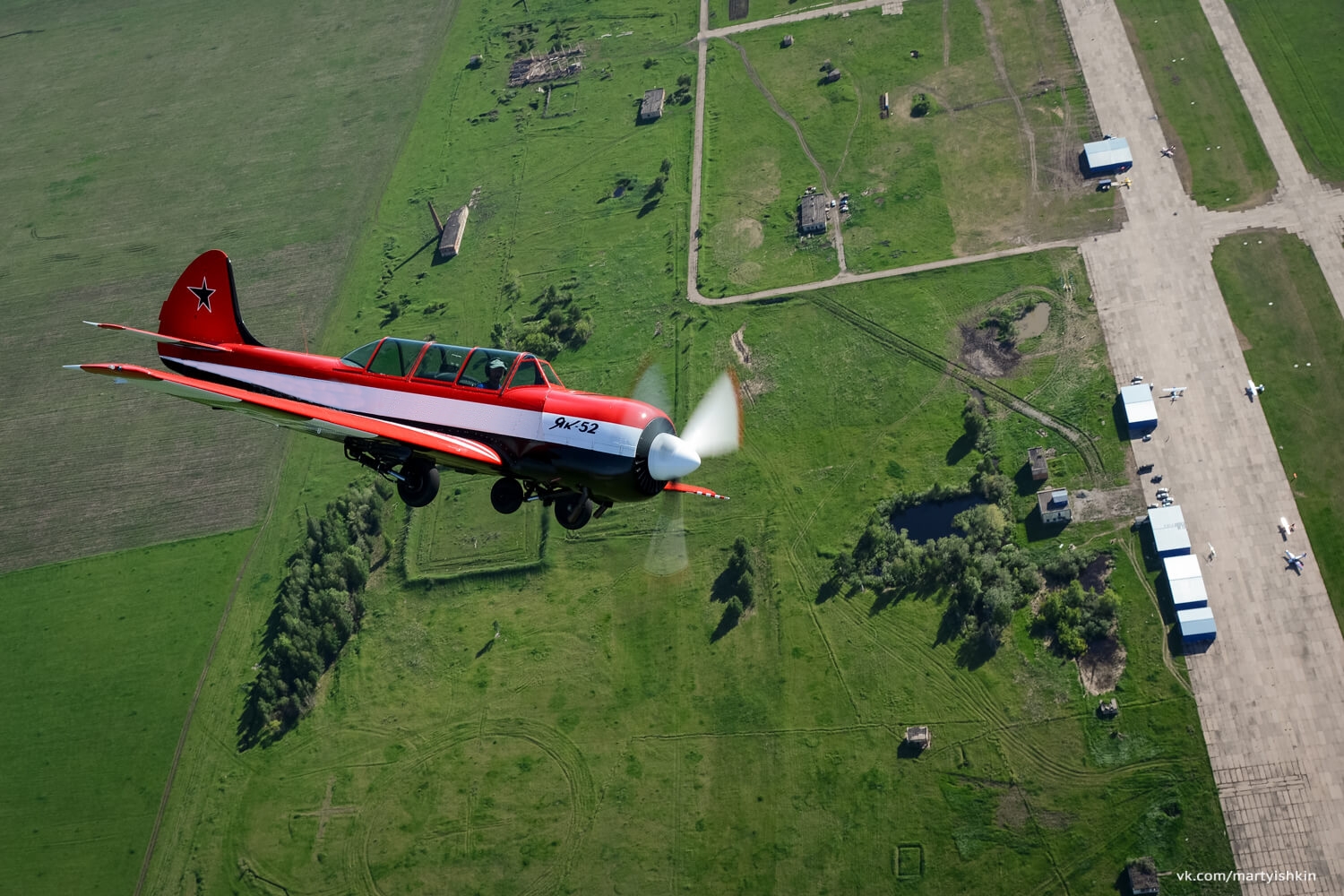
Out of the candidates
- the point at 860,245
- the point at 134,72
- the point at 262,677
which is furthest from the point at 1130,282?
the point at 134,72

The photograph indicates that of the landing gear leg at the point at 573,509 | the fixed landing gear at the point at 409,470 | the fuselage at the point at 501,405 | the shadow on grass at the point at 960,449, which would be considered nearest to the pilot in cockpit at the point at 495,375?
the fuselage at the point at 501,405

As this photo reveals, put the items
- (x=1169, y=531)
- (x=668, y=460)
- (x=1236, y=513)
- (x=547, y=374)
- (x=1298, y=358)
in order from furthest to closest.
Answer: (x=1298, y=358)
(x=1236, y=513)
(x=1169, y=531)
(x=547, y=374)
(x=668, y=460)

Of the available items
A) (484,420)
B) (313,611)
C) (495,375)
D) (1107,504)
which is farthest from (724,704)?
(495,375)

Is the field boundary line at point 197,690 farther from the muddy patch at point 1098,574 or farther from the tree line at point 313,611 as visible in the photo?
the muddy patch at point 1098,574

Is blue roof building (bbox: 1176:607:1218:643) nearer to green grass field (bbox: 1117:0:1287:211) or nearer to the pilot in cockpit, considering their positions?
green grass field (bbox: 1117:0:1287:211)

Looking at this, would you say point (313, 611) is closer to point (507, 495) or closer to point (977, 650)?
point (507, 495)

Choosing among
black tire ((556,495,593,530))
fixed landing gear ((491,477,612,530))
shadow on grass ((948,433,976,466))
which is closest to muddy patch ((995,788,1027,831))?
shadow on grass ((948,433,976,466))

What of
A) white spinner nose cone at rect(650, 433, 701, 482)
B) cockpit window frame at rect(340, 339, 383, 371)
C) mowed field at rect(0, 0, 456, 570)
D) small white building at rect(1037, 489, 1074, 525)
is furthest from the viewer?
mowed field at rect(0, 0, 456, 570)
